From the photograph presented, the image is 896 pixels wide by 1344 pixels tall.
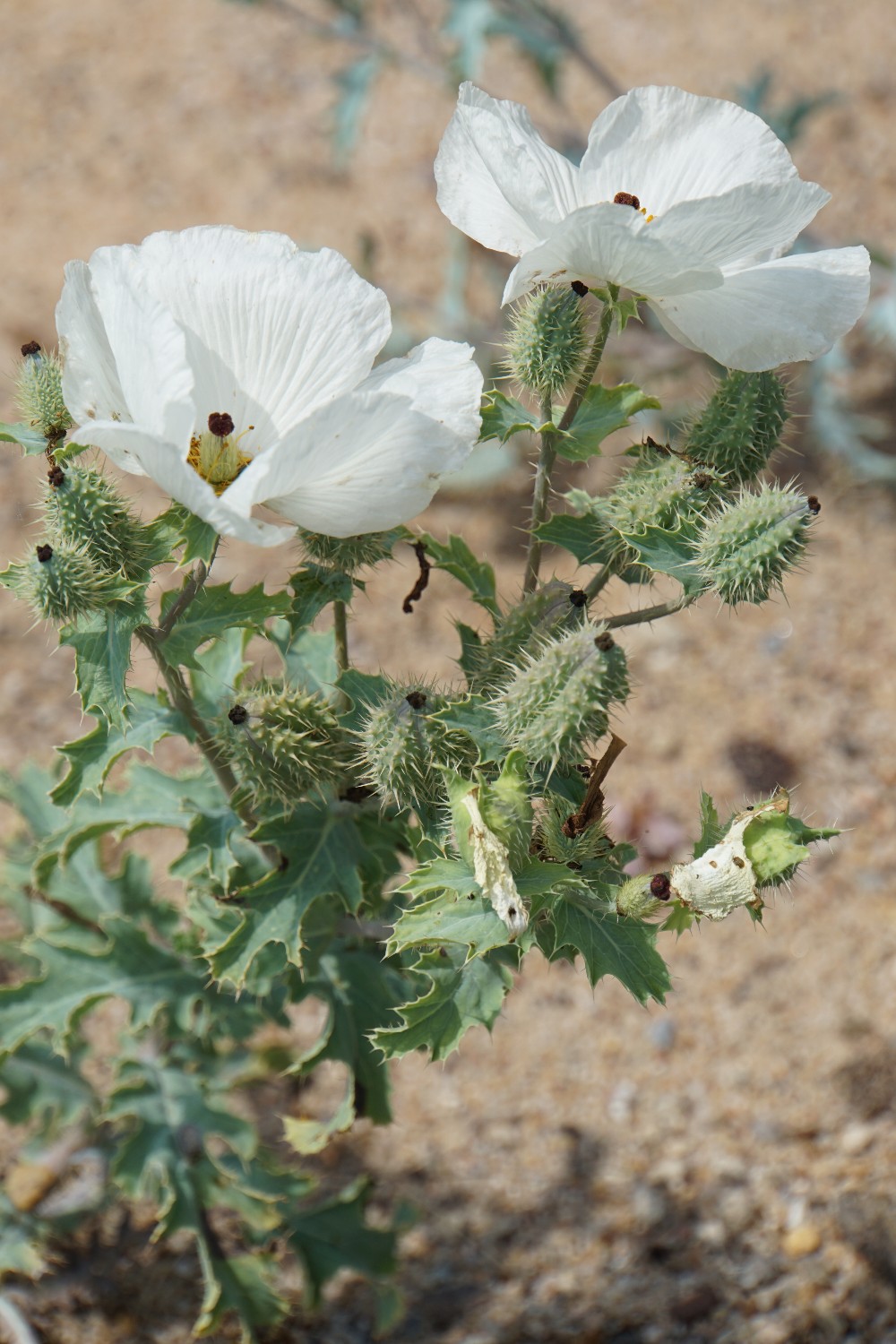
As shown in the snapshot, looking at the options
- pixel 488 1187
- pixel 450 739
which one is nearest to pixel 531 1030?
pixel 488 1187

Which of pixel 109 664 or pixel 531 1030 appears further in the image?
pixel 531 1030

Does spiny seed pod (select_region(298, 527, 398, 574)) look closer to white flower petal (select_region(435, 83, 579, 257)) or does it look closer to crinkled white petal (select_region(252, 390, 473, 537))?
crinkled white petal (select_region(252, 390, 473, 537))

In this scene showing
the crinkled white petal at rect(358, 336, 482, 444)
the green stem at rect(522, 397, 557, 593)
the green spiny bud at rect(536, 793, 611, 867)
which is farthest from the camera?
the green stem at rect(522, 397, 557, 593)

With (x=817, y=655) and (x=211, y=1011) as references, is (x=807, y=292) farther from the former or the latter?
(x=817, y=655)

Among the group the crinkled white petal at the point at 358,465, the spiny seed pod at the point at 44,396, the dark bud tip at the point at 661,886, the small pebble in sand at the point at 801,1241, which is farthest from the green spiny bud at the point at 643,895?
the small pebble in sand at the point at 801,1241

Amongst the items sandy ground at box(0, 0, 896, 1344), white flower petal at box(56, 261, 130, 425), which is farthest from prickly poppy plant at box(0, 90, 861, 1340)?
sandy ground at box(0, 0, 896, 1344)

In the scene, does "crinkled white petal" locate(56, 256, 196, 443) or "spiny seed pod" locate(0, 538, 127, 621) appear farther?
"spiny seed pod" locate(0, 538, 127, 621)

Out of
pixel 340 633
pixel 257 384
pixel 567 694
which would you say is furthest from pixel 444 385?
pixel 340 633
